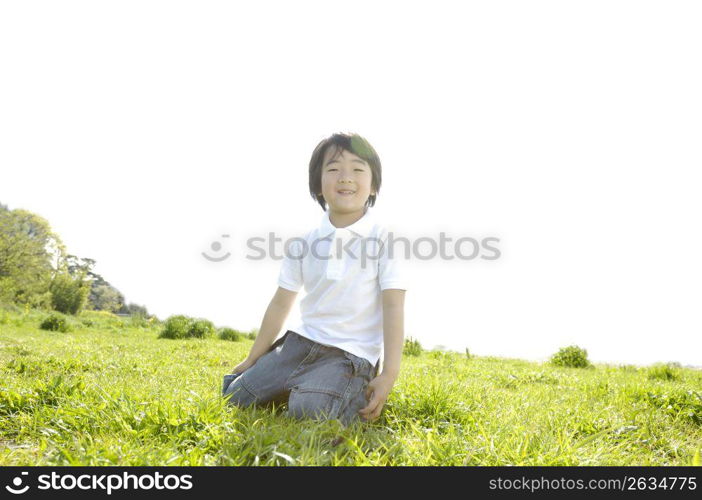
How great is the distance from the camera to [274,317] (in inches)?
140

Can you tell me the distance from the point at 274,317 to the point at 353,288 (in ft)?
2.07

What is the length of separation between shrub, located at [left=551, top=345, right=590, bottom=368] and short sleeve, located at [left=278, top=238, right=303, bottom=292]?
6.24m

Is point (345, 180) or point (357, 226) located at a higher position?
point (345, 180)

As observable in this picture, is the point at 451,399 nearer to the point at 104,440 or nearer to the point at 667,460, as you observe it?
the point at 667,460

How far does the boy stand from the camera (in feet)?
10.1

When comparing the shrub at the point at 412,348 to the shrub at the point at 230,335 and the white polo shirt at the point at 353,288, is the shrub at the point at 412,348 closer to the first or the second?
the shrub at the point at 230,335

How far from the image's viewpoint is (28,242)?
24781 millimetres

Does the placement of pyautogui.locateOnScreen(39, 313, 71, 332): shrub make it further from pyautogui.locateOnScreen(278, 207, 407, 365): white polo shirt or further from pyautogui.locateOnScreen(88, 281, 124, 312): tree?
pyautogui.locateOnScreen(88, 281, 124, 312): tree

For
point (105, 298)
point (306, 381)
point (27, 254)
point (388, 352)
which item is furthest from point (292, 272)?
point (105, 298)

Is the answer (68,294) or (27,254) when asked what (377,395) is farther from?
(27,254)

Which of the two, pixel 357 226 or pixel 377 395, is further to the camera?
pixel 357 226

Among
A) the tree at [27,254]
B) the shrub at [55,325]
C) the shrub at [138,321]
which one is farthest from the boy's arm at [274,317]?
the tree at [27,254]

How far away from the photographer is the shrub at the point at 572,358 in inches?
328

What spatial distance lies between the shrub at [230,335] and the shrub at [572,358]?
20.3ft
